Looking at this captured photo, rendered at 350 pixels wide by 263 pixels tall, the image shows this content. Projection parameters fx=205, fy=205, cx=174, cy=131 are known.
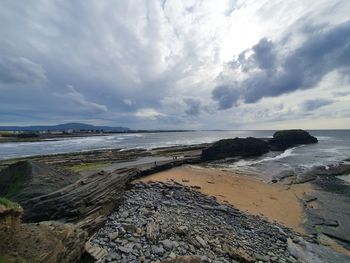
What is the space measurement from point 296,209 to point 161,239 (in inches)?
423

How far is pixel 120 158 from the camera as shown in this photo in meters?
36.4

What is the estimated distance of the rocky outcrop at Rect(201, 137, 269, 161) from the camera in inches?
1431

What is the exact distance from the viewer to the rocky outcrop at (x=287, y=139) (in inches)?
2210

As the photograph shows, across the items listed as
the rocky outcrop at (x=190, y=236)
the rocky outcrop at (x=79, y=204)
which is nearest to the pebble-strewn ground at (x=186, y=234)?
the rocky outcrop at (x=190, y=236)

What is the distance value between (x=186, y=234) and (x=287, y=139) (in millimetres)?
63170

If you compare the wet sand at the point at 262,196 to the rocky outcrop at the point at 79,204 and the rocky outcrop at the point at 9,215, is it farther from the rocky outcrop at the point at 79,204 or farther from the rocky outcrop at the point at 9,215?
the rocky outcrop at the point at 9,215

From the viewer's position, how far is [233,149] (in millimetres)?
39594

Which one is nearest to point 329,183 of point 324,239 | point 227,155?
point 324,239

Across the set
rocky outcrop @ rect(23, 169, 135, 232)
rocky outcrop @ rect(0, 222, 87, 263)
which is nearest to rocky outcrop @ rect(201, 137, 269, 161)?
Result: rocky outcrop @ rect(23, 169, 135, 232)

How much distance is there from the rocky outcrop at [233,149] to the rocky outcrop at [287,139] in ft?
41.4

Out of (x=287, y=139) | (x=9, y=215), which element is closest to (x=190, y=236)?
(x=9, y=215)

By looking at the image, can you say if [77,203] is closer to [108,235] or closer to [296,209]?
[108,235]

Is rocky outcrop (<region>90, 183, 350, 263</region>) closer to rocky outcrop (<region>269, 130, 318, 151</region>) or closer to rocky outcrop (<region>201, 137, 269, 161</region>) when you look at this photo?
rocky outcrop (<region>201, 137, 269, 161</region>)

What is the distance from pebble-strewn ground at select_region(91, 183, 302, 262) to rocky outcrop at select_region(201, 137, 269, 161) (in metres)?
24.4
